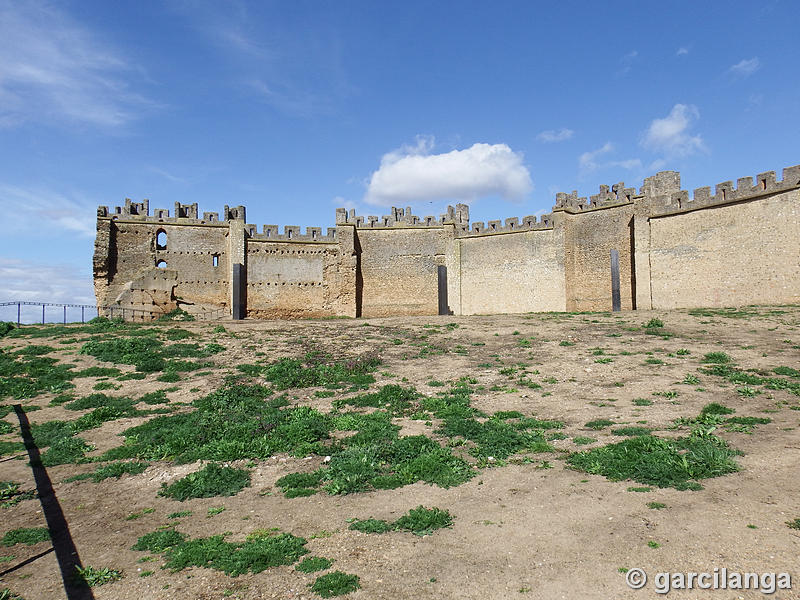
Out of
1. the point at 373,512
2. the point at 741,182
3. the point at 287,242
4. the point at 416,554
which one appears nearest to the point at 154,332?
the point at 287,242

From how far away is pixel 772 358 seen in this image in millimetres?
13805

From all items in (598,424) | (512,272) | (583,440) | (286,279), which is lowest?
(583,440)

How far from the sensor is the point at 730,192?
2447cm

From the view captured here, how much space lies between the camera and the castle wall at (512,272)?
1243 inches

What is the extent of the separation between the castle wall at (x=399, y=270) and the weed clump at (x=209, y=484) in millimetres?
26923

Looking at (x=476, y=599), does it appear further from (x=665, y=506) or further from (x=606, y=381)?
(x=606, y=381)

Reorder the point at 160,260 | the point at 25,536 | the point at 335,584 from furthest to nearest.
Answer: the point at 160,260, the point at 25,536, the point at 335,584

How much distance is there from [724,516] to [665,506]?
65cm

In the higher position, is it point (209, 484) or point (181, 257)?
point (181, 257)

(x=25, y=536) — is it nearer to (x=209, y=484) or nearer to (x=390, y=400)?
(x=209, y=484)

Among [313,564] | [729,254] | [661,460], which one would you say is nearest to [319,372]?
[313,564]

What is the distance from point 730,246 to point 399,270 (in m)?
20.7

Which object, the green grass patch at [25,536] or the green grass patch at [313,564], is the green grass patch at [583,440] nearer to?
the green grass patch at [313,564]

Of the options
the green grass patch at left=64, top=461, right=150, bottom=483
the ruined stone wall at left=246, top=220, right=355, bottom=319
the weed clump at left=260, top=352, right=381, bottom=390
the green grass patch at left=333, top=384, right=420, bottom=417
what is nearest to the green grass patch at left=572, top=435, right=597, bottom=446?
the green grass patch at left=333, top=384, right=420, bottom=417
